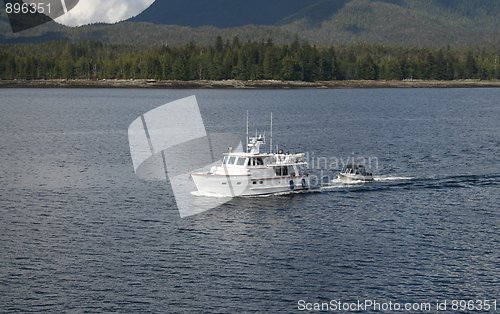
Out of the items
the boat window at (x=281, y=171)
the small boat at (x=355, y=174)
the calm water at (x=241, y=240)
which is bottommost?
the calm water at (x=241, y=240)

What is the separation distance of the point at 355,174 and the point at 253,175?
11831mm

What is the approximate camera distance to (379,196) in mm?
81938

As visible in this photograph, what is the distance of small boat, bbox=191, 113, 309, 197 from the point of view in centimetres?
7981

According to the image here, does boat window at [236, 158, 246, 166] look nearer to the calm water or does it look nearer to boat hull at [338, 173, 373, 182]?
the calm water

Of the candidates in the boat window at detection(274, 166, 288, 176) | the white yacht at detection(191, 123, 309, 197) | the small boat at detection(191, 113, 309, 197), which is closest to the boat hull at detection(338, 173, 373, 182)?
the white yacht at detection(191, 123, 309, 197)

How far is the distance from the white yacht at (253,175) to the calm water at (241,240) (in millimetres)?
1802

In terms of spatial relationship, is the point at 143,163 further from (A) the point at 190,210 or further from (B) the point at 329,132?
(B) the point at 329,132

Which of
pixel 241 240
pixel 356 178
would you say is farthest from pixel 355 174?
pixel 241 240

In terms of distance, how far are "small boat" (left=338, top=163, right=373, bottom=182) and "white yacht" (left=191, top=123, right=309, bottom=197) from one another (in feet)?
16.8

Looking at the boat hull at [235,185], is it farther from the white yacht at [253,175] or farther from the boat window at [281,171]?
the boat window at [281,171]

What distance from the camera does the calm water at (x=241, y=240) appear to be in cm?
5259

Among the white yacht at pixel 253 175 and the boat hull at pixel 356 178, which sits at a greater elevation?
the white yacht at pixel 253 175

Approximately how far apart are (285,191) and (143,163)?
24154mm

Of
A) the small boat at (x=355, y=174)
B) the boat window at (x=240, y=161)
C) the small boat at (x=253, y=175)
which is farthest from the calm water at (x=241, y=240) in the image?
the boat window at (x=240, y=161)
